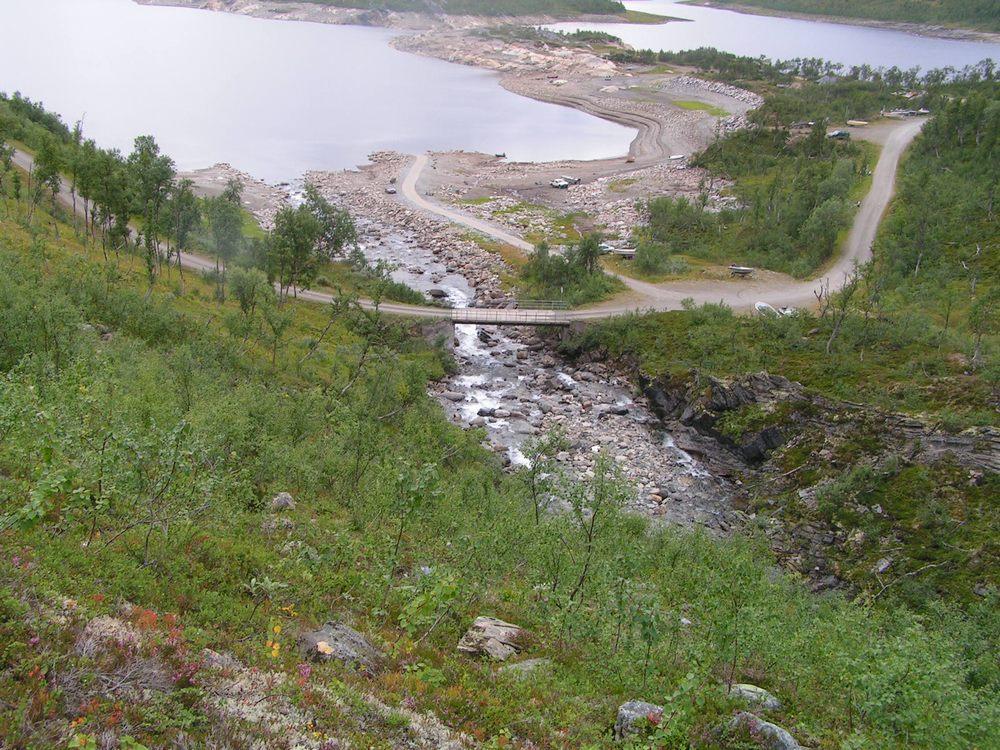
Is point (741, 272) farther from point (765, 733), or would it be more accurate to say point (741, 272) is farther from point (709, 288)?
point (765, 733)

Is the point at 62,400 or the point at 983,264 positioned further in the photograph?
the point at 983,264

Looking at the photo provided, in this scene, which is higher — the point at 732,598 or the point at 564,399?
the point at 732,598

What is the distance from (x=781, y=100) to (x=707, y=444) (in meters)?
80.8

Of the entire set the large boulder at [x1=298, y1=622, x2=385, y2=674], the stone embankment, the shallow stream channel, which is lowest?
the shallow stream channel

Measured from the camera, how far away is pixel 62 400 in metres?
16.2

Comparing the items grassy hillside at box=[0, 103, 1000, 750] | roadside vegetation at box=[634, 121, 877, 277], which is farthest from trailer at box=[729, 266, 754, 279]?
grassy hillside at box=[0, 103, 1000, 750]

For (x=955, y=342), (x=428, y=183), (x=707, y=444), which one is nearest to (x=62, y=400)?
(x=707, y=444)

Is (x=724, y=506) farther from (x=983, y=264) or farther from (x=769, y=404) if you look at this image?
(x=983, y=264)

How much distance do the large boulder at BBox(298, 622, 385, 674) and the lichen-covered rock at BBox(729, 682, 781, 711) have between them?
6421 millimetres

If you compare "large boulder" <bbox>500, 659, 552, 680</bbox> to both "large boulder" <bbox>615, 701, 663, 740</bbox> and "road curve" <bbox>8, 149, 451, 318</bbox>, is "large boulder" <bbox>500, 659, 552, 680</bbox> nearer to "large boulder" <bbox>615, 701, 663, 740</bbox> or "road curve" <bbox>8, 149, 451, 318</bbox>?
"large boulder" <bbox>615, 701, 663, 740</bbox>

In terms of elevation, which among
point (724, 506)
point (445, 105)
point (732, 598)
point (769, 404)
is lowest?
point (724, 506)

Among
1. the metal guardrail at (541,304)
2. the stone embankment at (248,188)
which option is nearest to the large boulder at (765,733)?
the metal guardrail at (541,304)

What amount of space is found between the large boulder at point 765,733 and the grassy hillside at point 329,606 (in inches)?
9.1

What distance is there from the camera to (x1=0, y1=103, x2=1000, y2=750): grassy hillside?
8.22 metres
